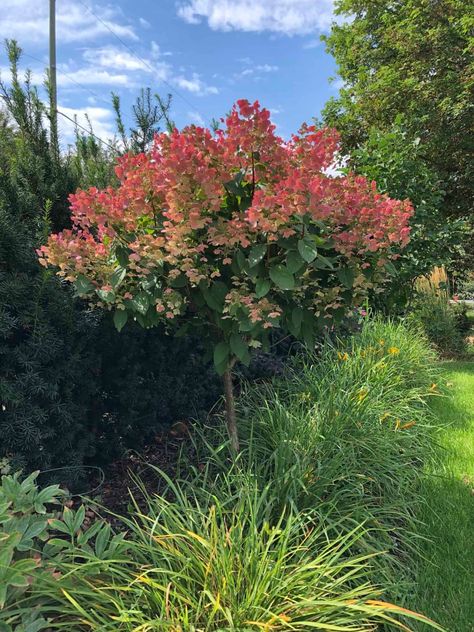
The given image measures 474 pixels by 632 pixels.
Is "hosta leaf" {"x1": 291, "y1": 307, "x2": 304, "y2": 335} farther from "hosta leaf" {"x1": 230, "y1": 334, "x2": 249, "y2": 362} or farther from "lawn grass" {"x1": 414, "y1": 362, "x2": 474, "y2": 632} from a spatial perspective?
"lawn grass" {"x1": 414, "y1": 362, "x2": 474, "y2": 632}

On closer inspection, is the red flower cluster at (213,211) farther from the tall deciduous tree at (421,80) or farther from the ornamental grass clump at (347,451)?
the tall deciduous tree at (421,80)

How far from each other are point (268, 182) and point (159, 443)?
200cm

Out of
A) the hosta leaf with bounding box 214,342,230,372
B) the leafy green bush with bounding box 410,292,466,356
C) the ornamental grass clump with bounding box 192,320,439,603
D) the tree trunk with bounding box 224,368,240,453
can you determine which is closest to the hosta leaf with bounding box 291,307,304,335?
the hosta leaf with bounding box 214,342,230,372

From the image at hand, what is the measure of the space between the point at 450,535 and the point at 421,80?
1070 cm

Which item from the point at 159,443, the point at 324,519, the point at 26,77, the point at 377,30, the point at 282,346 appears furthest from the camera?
the point at 377,30

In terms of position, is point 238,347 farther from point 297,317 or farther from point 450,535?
point 450,535

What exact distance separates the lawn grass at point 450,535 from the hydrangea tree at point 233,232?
4.26ft

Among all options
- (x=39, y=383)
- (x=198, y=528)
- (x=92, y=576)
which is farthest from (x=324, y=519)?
(x=39, y=383)

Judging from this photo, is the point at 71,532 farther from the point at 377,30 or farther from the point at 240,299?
the point at 377,30

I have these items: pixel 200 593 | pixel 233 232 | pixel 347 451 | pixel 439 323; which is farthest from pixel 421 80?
pixel 200 593

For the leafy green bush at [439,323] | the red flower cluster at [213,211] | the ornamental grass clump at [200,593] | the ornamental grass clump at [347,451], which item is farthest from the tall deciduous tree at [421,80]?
the ornamental grass clump at [200,593]

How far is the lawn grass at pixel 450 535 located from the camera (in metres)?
1.93

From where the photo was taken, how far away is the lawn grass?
75.9 inches

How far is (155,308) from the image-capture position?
6.50 feet
